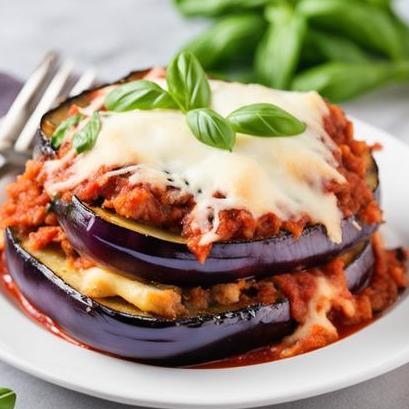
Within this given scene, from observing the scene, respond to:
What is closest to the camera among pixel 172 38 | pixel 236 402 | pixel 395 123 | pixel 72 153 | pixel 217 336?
pixel 236 402

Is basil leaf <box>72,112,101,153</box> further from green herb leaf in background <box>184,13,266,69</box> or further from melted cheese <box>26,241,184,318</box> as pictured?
green herb leaf in background <box>184,13,266,69</box>

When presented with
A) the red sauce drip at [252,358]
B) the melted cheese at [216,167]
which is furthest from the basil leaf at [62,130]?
the red sauce drip at [252,358]

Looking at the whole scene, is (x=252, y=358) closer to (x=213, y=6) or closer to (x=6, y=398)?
(x=6, y=398)

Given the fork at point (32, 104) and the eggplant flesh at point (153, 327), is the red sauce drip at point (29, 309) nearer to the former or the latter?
the eggplant flesh at point (153, 327)

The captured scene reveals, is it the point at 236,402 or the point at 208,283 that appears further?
the point at 208,283

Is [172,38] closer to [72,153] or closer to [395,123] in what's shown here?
[395,123]

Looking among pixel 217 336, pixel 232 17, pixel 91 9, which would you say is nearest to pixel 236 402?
pixel 217 336

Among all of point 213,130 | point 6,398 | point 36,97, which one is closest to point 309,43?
point 36,97
